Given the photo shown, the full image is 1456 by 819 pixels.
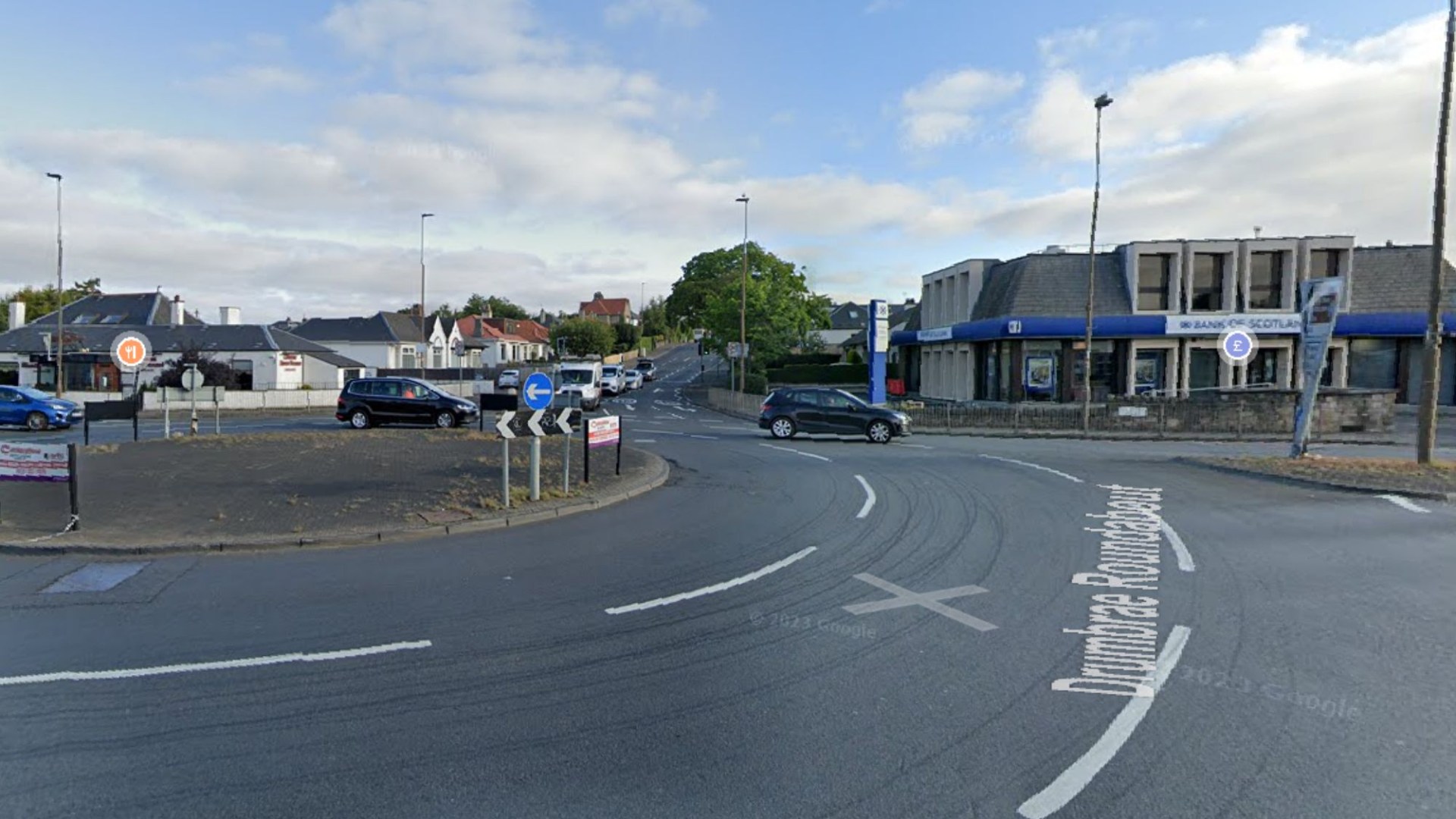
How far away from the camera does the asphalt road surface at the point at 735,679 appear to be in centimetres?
362

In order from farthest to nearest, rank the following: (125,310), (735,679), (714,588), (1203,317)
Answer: (125,310), (1203,317), (714,588), (735,679)

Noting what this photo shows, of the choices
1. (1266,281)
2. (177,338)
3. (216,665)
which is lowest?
(216,665)

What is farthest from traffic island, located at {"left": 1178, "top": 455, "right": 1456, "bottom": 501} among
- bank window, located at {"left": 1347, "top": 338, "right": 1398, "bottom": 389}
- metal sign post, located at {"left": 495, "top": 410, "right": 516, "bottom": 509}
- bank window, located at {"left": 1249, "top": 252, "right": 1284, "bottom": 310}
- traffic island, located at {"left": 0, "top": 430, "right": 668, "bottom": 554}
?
bank window, located at {"left": 1347, "top": 338, "right": 1398, "bottom": 389}

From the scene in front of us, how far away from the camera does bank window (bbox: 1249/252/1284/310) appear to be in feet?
111

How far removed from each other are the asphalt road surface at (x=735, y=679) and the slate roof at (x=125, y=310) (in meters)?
57.1

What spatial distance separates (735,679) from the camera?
194 inches

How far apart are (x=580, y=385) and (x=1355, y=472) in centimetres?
2766

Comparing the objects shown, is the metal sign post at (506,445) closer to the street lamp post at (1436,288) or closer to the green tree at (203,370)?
the street lamp post at (1436,288)

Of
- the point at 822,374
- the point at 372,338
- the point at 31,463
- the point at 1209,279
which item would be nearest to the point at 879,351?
the point at 1209,279

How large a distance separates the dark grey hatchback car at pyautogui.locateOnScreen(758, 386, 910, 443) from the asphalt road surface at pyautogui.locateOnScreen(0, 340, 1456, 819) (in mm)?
12223

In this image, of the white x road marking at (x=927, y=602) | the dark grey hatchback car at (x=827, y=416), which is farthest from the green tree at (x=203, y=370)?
the white x road marking at (x=927, y=602)

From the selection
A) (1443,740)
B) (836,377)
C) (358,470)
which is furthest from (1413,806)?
(836,377)

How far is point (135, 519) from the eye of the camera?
9750 mm

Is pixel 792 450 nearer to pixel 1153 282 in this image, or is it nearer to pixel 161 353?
pixel 1153 282
